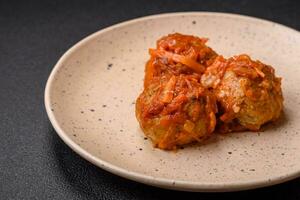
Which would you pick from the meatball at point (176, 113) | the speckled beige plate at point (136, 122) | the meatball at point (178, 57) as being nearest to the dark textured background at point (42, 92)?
the speckled beige plate at point (136, 122)

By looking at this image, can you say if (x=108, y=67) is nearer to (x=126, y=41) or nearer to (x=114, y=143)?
(x=126, y=41)

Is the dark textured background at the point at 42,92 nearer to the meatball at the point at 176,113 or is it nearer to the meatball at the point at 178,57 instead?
the meatball at the point at 176,113

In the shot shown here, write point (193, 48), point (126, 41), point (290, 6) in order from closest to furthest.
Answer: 1. point (193, 48)
2. point (126, 41)
3. point (290, 6)

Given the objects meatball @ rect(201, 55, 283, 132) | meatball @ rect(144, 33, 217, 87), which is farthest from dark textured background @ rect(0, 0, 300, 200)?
meatball @ rect(144, 33, 217, 87)

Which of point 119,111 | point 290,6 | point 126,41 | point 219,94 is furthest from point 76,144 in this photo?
point 290,6

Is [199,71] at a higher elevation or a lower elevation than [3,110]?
higher

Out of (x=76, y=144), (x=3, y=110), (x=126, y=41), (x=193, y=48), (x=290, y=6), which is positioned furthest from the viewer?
(x=290, y=6)

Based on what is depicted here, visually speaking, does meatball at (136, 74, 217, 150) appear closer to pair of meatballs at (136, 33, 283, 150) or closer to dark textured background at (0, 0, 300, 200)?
pair of meatballs at (136, 33, 283, 150)
